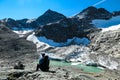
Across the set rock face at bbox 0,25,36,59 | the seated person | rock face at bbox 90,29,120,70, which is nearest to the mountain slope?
rock face at bbox 0,25,36,59

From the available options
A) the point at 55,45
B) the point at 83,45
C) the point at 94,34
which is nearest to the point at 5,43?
the point at 55,45

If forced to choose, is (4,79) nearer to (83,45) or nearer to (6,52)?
(6,52)

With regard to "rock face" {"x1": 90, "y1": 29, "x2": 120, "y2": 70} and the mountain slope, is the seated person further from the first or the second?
the mountain slope

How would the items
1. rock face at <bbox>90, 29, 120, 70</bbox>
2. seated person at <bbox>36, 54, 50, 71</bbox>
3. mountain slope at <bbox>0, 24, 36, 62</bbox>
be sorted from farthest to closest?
mountain slope at <bbox>0, 24, 36, 62</bbox>
rock face at <bbox>90, 29, 120, 70</bbox>
seated person at <bbox>36, 54, 50, 71</bbox>

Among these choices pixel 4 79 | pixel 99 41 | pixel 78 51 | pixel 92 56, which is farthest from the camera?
pixel 99 41

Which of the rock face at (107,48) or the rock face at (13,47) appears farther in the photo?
the rock face at (13,47)

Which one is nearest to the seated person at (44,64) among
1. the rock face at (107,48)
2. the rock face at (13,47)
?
the rock face at (107,48)

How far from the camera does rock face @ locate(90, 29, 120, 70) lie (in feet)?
439

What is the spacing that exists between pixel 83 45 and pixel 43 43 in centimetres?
2939

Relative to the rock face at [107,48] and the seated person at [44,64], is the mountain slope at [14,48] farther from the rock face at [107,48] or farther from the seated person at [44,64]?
the seated person at [44,64]

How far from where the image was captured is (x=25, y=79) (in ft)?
64.3

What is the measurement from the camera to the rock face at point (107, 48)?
13380 cm

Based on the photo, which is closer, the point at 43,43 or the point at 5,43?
the point at 5,43

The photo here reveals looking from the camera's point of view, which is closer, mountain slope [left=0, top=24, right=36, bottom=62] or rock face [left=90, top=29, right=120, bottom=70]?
rock face [left=90, top=29, right=120, bottom=70]
